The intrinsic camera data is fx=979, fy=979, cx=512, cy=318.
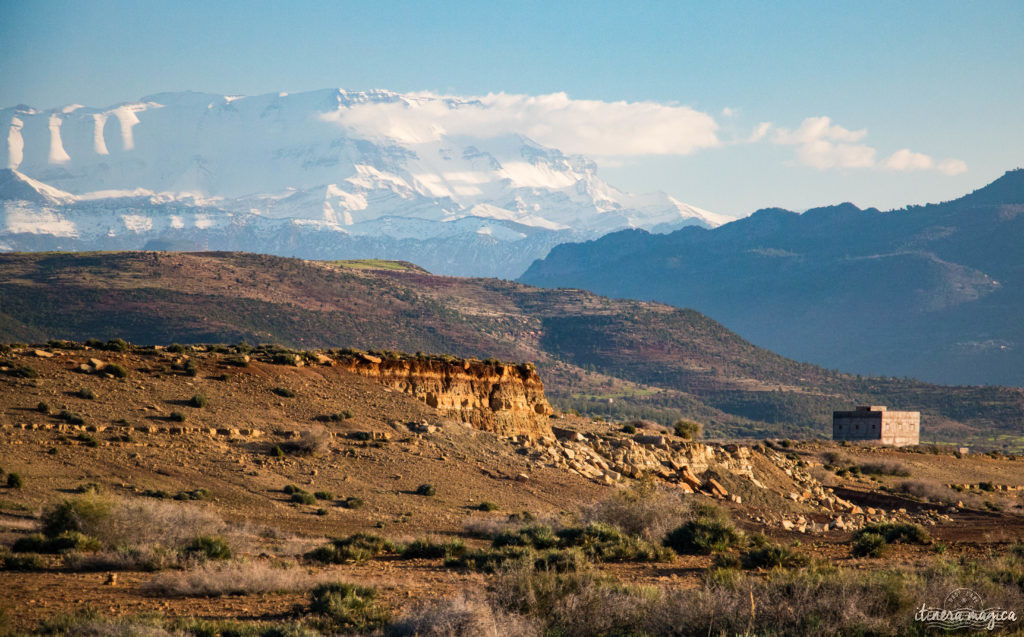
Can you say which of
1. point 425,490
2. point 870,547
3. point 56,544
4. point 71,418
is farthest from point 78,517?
point 870,547

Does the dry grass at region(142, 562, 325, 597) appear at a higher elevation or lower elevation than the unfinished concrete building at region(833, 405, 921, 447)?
higher

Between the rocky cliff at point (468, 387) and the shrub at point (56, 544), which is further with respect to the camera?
the rocky cliff at point (468, 387)

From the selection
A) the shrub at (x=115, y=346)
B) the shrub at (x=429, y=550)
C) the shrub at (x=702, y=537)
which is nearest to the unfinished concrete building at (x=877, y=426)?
the shrub at (x=115, y=346)

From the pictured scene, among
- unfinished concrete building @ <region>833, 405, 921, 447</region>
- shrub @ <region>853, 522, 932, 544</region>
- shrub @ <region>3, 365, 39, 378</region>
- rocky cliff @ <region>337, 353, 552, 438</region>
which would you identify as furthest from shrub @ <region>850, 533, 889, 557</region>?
unfinished concrete building @ <region>833, 405, 921, 447</region>

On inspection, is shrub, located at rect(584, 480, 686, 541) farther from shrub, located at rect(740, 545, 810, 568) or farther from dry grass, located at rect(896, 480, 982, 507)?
dry grass, located at rect(896, 480, 982, 507)

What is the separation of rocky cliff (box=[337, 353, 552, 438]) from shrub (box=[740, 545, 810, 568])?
18.9 metres

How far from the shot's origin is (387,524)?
23828mm

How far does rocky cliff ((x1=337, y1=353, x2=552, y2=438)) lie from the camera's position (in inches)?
1431

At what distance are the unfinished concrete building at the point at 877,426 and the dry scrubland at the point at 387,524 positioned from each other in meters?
42.3

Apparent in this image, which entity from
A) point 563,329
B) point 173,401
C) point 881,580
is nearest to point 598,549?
point 881,580

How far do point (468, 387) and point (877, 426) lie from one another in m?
59.8

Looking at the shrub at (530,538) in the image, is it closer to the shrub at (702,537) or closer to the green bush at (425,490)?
the shrub at (702,537)

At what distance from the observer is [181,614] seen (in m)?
12.9

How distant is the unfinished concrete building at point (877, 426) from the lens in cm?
8600
